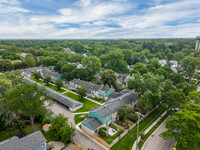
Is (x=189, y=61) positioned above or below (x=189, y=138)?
above

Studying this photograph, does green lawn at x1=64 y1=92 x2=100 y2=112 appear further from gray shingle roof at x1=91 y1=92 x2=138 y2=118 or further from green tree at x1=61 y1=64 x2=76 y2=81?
green tree at x1=61 y1=64 x2=76 y2=81

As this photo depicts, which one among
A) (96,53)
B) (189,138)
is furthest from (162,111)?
(96,53)

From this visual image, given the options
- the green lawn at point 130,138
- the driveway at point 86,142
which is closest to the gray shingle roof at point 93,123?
the driveway at point 86,142

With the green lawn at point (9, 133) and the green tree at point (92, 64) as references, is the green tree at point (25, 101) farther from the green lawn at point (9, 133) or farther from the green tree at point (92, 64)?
the green tree at point (92, 64)

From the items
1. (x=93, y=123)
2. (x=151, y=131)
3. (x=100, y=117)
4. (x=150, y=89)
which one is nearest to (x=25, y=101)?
(x=93, y=123)

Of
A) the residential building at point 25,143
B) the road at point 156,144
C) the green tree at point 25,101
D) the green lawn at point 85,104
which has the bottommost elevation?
the road at point 156,144

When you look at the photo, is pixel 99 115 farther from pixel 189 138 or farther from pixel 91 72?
pixel 91 72

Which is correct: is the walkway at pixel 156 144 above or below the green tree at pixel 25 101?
below

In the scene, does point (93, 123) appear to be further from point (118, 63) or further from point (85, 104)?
point (118, 63)
